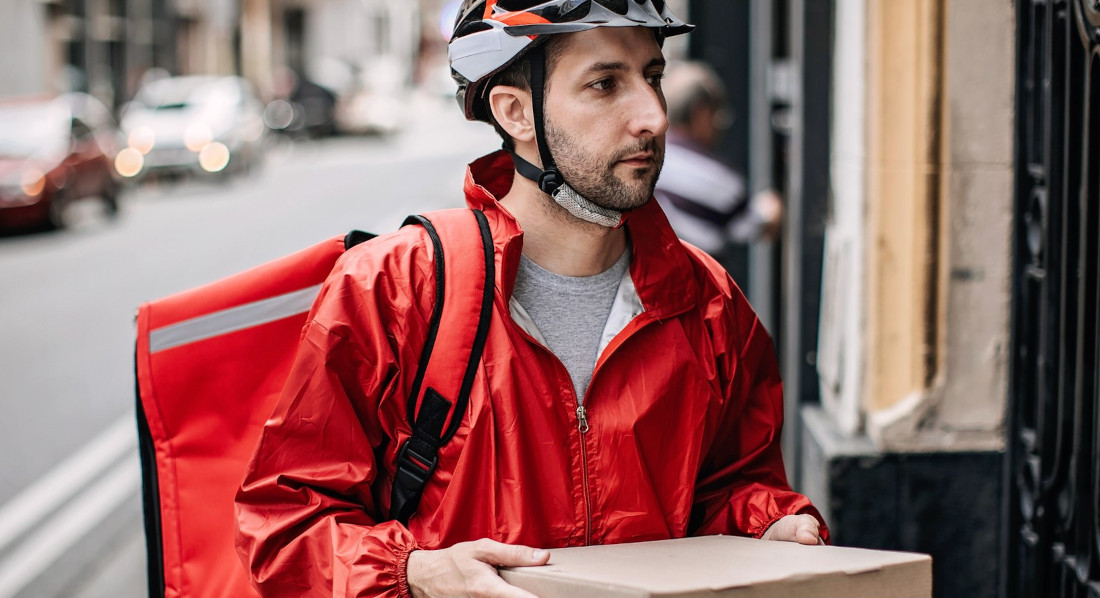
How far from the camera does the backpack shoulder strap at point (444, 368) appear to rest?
212cm

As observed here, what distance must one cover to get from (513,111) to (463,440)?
690mm

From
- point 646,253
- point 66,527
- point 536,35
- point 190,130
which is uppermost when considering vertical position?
point 190,130

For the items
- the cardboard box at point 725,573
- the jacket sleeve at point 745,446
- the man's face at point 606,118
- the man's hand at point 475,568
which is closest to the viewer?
the cardboard box at point 725,573

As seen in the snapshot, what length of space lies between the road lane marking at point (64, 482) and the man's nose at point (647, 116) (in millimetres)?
4158

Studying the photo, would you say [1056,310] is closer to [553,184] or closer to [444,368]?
[553,184]

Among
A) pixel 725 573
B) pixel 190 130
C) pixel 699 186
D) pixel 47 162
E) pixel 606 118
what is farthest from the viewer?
pixel 190 130

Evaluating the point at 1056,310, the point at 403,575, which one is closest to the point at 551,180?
the point at 403,575

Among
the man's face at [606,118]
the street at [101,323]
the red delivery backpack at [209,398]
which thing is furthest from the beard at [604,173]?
the street at [101,323]

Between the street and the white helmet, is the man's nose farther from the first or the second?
the street

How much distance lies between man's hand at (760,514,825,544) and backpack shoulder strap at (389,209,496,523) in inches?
26.1

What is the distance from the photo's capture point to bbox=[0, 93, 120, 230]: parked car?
1603cm

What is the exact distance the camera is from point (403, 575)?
6.75 feet

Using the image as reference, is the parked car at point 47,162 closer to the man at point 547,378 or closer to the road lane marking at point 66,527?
the road lane marking at point 66,527

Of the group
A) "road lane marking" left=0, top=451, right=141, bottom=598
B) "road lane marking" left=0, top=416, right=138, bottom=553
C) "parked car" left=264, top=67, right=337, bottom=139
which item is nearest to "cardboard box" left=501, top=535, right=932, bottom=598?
"road lane marking" left=0, top=451, right=141, bottom=598
